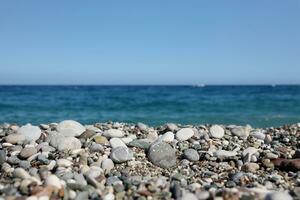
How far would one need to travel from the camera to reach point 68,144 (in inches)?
172

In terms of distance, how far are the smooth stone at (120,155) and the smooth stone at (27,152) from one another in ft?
2.61

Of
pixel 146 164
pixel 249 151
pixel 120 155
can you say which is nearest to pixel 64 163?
pixel 120 155

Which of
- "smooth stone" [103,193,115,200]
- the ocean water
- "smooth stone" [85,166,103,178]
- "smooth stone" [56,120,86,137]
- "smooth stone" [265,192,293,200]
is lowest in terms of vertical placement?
the ocean water

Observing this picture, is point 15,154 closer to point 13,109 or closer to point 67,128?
point 67,128

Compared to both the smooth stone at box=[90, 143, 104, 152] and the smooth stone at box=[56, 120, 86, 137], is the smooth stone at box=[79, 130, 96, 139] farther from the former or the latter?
the smooth stone at box=[90, 143, 104, 152]

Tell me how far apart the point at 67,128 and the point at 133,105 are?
630 inches

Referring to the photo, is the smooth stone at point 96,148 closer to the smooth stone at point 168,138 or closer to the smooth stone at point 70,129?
the smooth stone at point 70,129

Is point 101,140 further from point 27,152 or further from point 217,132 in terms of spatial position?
point 217,132

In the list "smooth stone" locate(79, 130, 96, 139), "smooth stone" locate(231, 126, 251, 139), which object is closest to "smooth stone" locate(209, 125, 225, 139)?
"smooth stone" locate(231, 126, 251, 139)

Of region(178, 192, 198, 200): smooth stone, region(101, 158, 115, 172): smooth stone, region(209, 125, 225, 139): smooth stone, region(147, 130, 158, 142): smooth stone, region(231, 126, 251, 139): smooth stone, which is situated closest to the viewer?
region(178, 192, 198, 200): smooth stone

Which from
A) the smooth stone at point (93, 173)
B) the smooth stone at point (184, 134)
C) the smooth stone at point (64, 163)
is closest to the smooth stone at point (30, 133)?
the smooth stone at point (64, 163)

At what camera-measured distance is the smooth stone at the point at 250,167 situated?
12.7 ft

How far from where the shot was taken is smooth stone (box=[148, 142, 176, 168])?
405 centimetres

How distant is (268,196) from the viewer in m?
2.69
